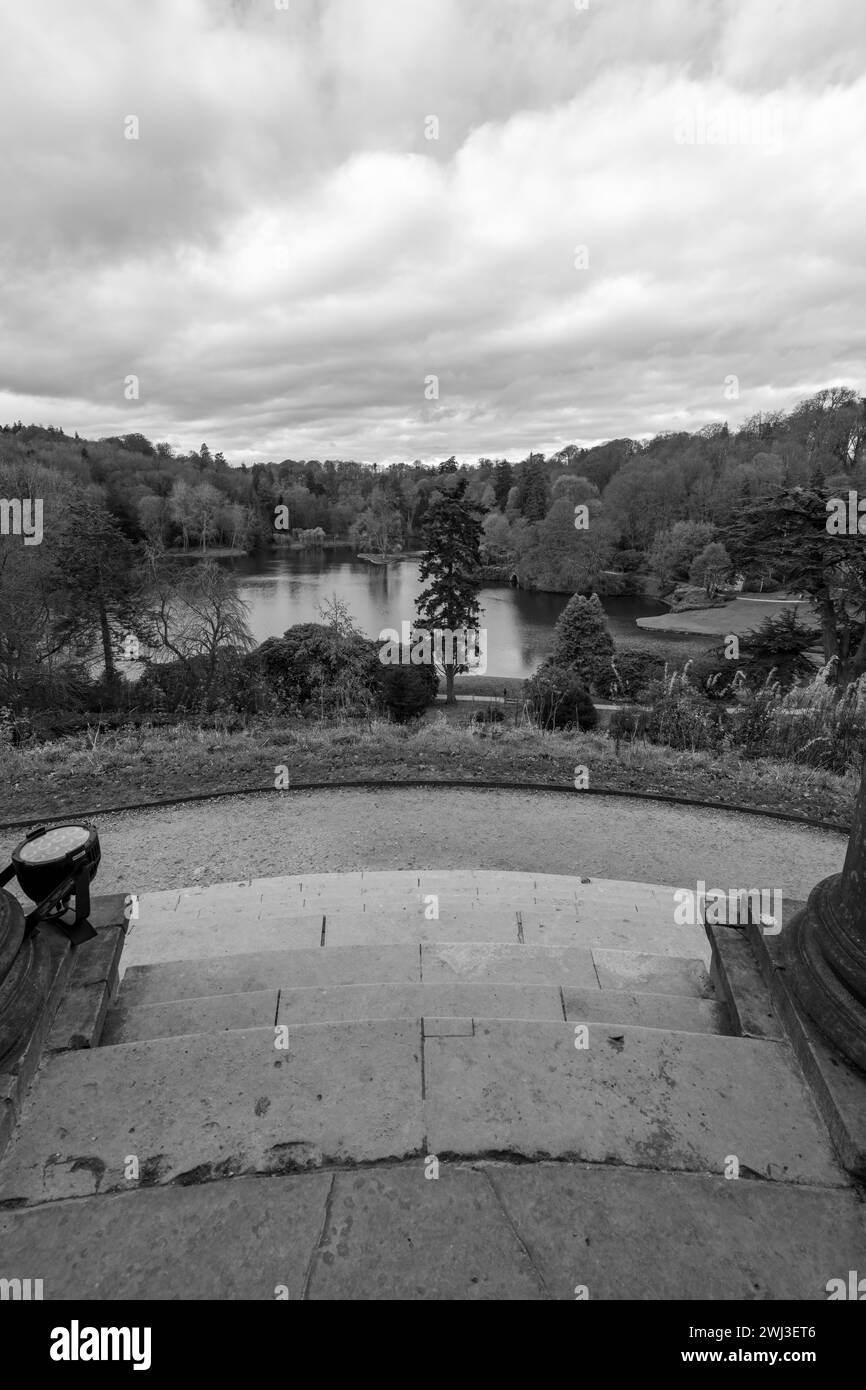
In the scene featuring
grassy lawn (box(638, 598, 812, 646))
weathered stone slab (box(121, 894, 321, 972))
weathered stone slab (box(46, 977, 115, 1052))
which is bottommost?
weathered stone slab (box(121, 894, 321, 972))

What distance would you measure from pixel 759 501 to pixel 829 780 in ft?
39.7

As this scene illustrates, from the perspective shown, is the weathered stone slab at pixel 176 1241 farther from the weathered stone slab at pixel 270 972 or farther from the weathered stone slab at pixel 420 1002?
the weathered stone slab at pixel 270 972

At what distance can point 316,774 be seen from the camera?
8.67 metres

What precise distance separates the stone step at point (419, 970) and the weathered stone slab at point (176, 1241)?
152 centimetres

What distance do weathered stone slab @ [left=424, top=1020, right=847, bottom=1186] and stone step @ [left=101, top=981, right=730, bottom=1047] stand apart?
0.50 m

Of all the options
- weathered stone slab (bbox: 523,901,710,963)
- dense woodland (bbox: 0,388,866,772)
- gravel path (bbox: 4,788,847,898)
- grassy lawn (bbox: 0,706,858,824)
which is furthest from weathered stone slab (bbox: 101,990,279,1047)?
dense woodland (bbox: 0,388,866,772)

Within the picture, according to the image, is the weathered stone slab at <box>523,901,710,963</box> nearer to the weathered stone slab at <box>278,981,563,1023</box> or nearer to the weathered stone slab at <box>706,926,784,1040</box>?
the weathered stone slab at <box>706,926,784,1040</box>

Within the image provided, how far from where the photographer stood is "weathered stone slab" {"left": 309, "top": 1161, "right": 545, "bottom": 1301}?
2016 millimetres

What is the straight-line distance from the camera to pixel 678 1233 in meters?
2.20

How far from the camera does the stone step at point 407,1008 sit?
3.45m

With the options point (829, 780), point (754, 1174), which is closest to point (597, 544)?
point (829, 780)

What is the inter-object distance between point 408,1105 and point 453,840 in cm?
437

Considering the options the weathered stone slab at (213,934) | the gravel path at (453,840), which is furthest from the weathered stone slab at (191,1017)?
the gravel path at (453,840)
